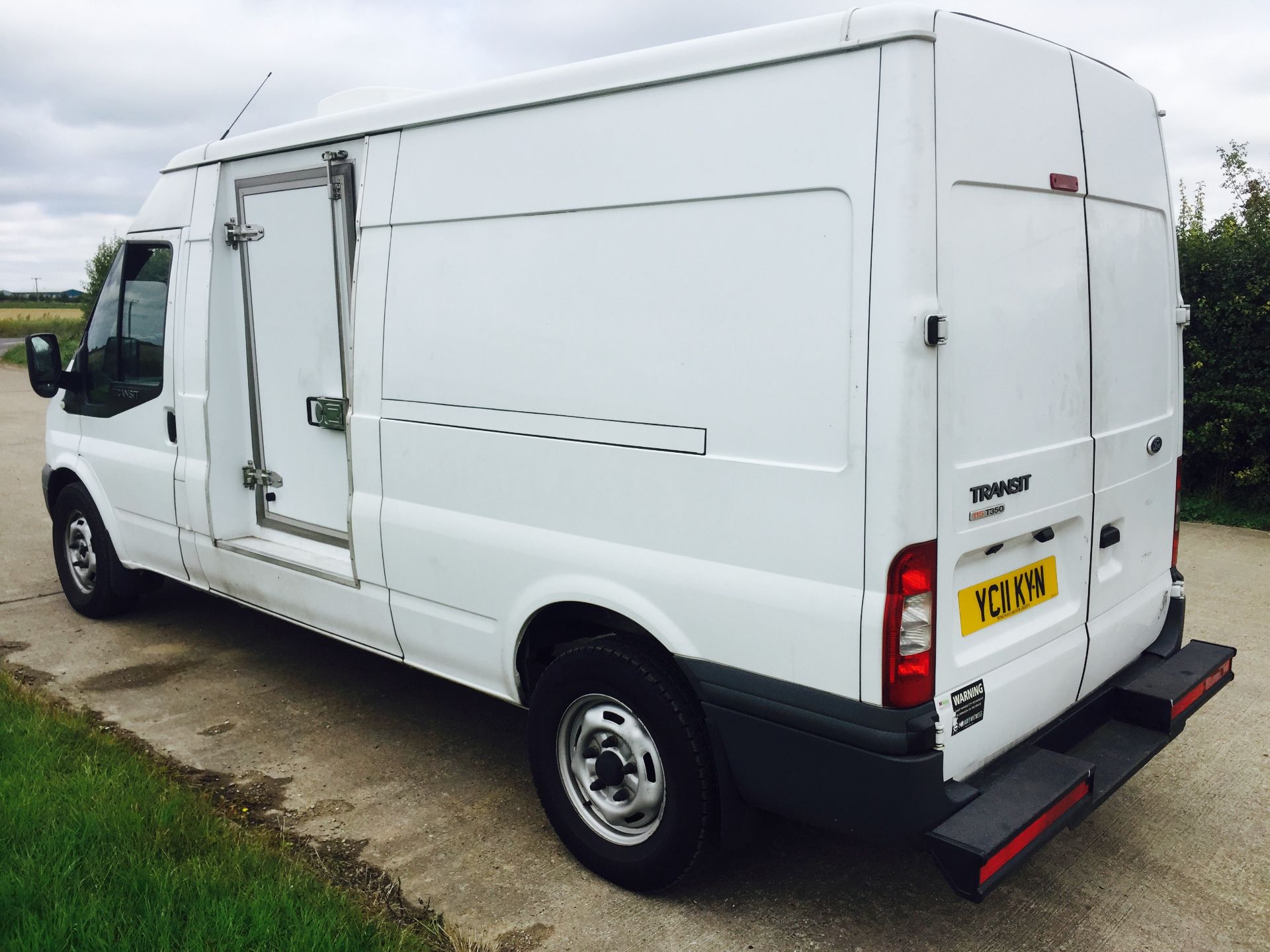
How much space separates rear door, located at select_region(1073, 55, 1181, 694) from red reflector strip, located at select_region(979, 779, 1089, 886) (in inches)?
22.3

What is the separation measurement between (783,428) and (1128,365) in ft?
4.70

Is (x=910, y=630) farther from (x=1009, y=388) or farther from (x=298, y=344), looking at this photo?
(x=298, y=344)

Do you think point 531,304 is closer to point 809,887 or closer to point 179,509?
point 809,887

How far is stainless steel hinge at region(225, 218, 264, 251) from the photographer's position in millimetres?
4910

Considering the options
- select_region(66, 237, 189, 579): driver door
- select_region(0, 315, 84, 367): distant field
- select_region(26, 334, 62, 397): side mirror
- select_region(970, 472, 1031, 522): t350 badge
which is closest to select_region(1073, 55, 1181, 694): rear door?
select_region(970, 472, 1031, 522): t350 badge

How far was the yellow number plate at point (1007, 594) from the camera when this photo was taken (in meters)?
2.89

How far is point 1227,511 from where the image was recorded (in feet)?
28.4

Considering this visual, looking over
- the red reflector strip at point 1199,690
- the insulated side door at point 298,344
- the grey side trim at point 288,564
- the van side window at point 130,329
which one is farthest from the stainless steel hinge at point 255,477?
the red reflector strip at point 1199,690

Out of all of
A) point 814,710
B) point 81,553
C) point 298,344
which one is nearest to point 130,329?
point 298,344

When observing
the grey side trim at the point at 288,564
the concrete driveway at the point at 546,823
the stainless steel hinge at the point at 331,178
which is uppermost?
the stainless steel hinge at the point at 331,178

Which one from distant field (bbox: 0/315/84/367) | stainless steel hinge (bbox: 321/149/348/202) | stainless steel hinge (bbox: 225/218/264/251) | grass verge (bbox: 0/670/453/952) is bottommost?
grass verge (bbox: 0/670/453/952)

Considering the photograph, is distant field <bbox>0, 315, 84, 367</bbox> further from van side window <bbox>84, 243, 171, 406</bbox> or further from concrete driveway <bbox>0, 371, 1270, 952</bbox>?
concrete driveway <bbox>0, 371, 1270, 952</bbox>

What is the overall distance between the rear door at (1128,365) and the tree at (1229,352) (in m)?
5.08

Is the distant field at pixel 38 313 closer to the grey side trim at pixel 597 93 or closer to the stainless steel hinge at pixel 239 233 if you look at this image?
the stainless steel hinge at pixel 239 233
